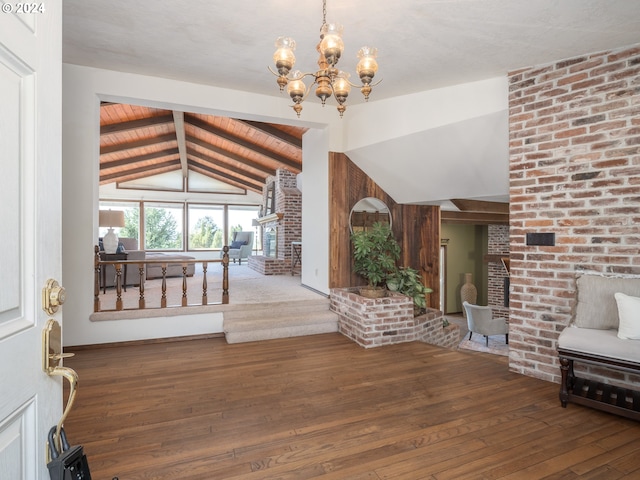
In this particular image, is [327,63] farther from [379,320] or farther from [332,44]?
[379,320]

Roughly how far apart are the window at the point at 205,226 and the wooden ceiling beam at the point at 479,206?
27.3ft

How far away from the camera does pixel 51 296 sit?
0.80 metres

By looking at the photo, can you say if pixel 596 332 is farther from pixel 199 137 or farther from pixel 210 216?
pixel 210 216

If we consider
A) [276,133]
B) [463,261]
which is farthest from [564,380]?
[463,261]

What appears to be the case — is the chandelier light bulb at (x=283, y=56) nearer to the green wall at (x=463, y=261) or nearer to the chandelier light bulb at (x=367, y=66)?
the chandelier light bulb at (x=367, y=66)

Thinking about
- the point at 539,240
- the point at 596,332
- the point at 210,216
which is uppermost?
the point at 210,216

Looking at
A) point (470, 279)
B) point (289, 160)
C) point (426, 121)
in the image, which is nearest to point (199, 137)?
point (289, 160)

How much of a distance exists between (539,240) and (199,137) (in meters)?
7.89

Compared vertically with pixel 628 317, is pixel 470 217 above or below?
above

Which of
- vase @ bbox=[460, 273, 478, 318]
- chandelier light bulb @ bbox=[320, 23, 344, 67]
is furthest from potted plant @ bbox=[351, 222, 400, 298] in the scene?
vase @ bbox=[460, 273, 478, 318]

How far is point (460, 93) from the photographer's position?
334 cm

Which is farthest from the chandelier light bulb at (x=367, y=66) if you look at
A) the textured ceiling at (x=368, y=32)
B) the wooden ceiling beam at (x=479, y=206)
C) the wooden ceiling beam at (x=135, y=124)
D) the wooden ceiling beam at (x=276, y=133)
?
the wooden ceiling beam at (x=135, y=124)

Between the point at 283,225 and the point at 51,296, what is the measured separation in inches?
273

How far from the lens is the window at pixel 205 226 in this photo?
1146cm
